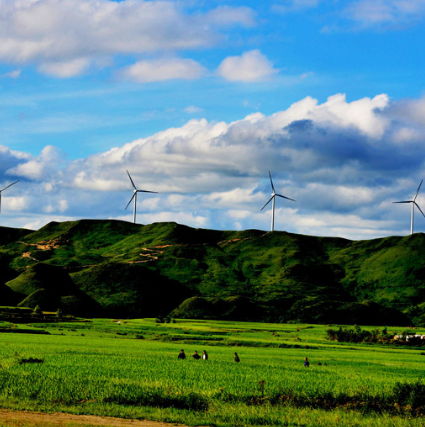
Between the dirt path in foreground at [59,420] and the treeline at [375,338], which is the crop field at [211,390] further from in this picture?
the treeline at [375,338]

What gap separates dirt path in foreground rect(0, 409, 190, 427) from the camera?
29.8 m

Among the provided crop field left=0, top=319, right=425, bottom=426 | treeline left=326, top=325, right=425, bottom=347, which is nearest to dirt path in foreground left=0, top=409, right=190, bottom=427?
crop field left=0, top=319, right=425, bottom=426

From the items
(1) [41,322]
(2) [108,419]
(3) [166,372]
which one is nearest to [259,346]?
(3) [166,372]

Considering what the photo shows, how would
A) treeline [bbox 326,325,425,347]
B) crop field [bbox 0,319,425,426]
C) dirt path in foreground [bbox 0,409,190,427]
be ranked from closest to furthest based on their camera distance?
dirt path in foreground [bbox 0,409,190,427] < crop field [bbox 0,319,425,426] < treeline [bbox 326,325,425,347]

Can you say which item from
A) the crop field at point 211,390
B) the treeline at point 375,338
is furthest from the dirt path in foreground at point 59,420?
the treeline at point 375,338

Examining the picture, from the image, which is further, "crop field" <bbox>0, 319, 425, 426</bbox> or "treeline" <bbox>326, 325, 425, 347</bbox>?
"treeline" <bbox>326, 325, 425, 347</bbox>

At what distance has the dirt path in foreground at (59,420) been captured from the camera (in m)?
29.8

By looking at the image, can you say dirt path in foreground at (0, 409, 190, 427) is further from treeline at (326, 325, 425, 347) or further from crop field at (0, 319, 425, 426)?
treeline at (326, 325, 425, 347)

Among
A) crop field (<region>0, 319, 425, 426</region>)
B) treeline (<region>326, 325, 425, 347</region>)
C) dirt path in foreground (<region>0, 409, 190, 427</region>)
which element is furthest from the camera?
treeline (<region>326, 325, 425, 347</region>)

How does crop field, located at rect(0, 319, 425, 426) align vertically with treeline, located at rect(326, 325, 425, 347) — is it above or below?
above

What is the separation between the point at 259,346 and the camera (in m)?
100

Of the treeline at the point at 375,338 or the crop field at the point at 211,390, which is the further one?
the treeline at the point at 375,338

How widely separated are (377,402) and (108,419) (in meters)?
18.2

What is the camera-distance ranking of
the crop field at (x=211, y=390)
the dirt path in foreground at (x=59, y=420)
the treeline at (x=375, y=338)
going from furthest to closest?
the treeline at (x=375, y=338) < the crop field at (x=211, y=390) < the dirt path in foreground at (x=59, y=420)
